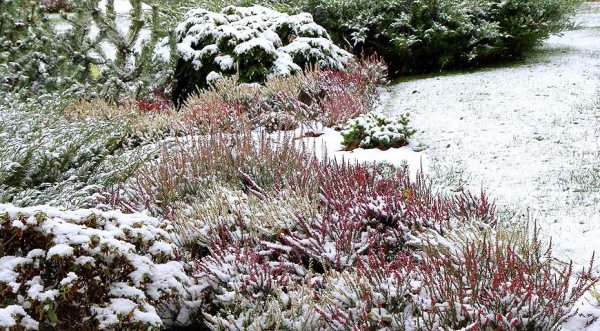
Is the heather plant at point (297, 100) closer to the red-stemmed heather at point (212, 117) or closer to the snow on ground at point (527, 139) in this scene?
the red-stemmed heather at point (212, 117)

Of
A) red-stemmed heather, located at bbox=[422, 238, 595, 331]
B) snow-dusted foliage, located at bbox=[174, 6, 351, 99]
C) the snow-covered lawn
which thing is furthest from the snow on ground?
snow-dusted foliage, located at bbox=[174, 6, 351, 99]

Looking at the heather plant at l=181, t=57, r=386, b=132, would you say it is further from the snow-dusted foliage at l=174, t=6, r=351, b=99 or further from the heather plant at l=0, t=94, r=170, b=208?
the heather plant at l=0, t=94, r=170, b=208

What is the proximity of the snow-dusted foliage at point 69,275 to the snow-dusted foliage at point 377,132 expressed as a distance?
3.95 m

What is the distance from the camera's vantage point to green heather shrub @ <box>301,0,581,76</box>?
10195mm

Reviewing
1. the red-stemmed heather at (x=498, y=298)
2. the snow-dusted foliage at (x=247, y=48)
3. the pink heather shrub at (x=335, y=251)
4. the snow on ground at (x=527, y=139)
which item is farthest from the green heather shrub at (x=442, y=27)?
the red-stemmed heather at (x=498, y=298)

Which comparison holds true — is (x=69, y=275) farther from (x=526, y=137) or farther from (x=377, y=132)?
(x=526, y=137)

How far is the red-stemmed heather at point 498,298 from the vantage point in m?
2.36

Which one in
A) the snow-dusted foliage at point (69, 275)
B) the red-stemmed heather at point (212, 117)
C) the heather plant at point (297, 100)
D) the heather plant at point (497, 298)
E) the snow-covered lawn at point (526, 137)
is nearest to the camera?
the snow-dusted foliage at point (69, 275)

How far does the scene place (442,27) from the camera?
32.8ft

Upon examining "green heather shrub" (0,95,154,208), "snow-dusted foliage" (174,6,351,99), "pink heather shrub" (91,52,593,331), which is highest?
"snow-dusted foliage" (174,6,351,99)

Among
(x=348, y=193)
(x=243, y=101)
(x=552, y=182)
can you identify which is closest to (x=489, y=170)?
(x=552, y=182)

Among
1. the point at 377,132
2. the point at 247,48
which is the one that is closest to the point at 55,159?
the point at 377,132

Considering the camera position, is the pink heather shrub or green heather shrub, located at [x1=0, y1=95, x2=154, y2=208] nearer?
the pink heather shrub

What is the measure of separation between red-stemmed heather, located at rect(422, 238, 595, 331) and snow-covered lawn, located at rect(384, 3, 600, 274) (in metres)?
0.83
